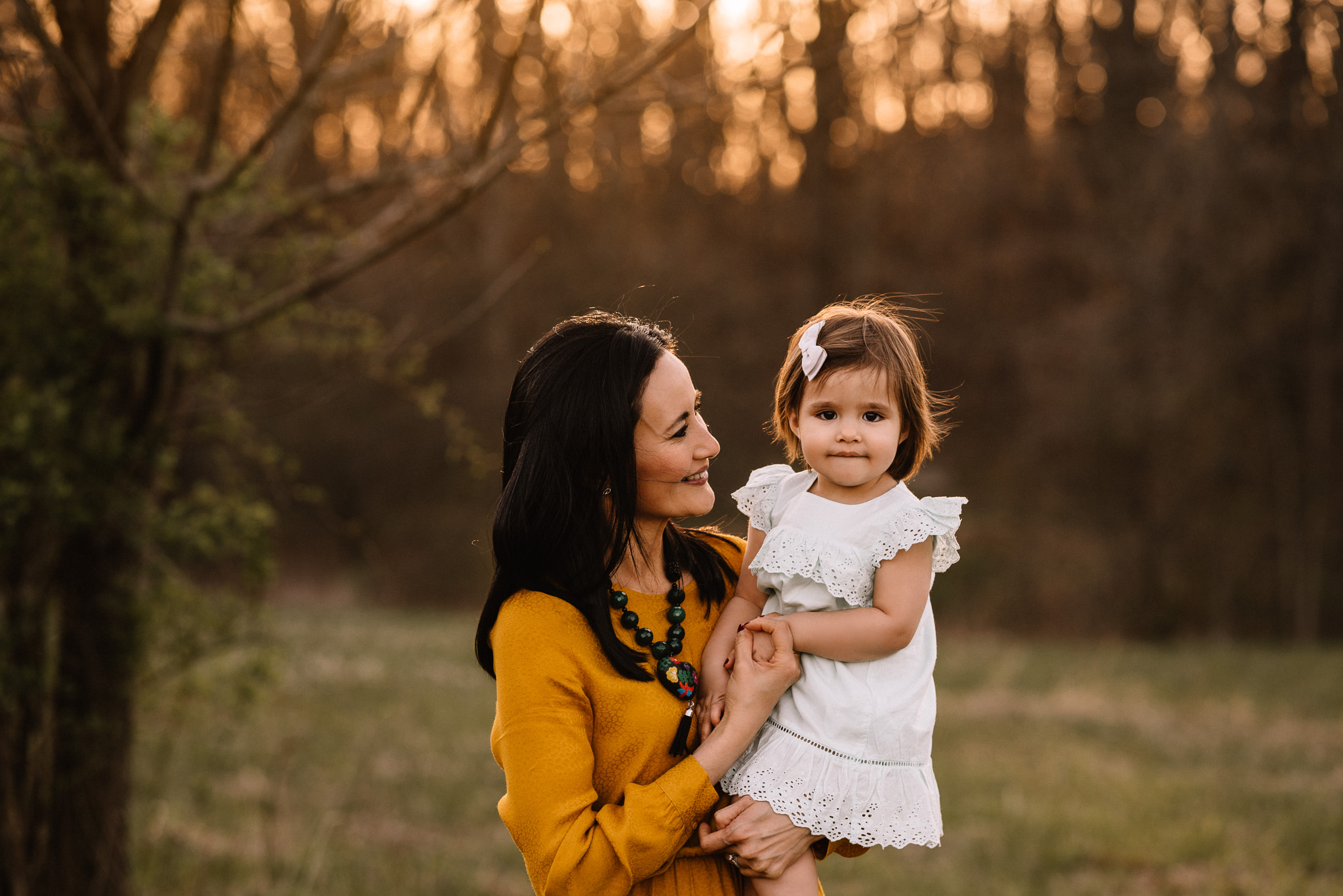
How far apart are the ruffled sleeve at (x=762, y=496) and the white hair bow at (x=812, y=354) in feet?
0.78

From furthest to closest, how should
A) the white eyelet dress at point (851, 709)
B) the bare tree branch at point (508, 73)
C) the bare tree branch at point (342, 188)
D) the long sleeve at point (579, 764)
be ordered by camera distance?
the bare tree branch at point (342, 188)
the bare tree branch at point (508, 73)
the white eyelet dress at point (851, 709)
the long sleeve at point (579, 764)

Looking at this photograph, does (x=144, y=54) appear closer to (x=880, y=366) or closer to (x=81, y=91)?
(x=81, y=91)

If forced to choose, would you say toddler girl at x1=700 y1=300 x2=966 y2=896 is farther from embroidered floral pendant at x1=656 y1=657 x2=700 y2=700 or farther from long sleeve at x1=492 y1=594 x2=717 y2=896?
long sleeve at x1=492 y1=594 x2=717 y2=896

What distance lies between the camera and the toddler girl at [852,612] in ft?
6.43

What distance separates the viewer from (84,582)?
3.66m

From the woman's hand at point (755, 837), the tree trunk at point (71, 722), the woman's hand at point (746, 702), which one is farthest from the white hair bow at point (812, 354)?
the tree trunk at point (71, 722)

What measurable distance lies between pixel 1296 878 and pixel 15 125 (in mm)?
→ 6488

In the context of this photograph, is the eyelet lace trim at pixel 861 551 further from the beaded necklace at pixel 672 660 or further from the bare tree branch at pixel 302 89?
the bare tree branch at pixel 302 89

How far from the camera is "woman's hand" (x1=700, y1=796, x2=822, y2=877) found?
1893 mm

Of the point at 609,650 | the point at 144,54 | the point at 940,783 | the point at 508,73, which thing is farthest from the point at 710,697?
the point at 940,783

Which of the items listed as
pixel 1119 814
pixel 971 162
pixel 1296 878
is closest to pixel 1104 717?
pixel 1119 814

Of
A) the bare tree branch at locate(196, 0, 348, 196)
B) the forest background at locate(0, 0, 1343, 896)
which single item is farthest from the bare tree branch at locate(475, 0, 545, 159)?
the forest background at locate(0, 0, 1343, 896)

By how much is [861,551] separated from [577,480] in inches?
20.9

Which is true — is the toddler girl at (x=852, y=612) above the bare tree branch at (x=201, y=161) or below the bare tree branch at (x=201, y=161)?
below
